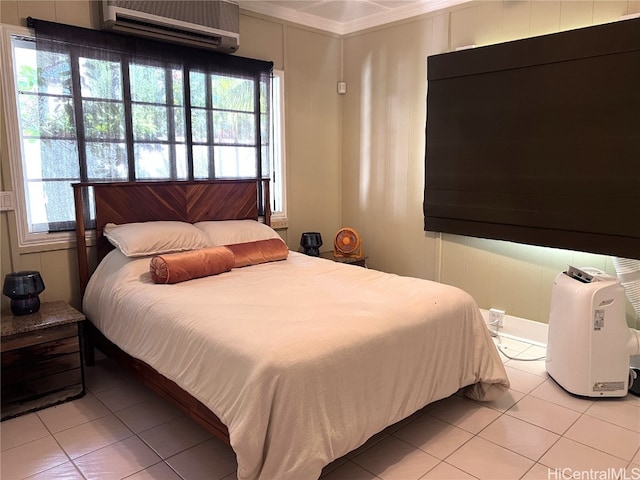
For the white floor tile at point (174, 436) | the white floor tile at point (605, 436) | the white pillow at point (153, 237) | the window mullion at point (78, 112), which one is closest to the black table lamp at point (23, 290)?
the white pillow at point (153, 237)

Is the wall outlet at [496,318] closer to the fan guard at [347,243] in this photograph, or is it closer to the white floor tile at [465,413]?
the white floor tile at [465,413]

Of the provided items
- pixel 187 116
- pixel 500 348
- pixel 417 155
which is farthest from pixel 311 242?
pixel 500 348

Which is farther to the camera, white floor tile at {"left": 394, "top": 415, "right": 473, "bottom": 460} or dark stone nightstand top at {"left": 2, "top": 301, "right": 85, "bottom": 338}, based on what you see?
dark stone nightstand top at {"left": 2, "top": 301, "right": 85, "bottom": 338}

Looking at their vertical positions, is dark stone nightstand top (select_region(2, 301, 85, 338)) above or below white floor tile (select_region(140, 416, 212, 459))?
above

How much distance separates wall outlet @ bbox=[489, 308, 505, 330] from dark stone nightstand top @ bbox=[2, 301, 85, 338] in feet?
9.52

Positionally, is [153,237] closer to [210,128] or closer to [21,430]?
[210,128]

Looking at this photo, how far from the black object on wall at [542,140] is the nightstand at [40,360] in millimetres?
2811

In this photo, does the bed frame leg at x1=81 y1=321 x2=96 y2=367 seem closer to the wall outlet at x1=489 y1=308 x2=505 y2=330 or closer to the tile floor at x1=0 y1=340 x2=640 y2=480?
the tile floor at x1=0 y1=340 x2=640 y2=480

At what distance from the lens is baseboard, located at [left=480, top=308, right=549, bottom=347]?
3.53m

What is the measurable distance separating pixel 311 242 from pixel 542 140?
6.72 feet

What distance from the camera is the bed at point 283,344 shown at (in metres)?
1.80

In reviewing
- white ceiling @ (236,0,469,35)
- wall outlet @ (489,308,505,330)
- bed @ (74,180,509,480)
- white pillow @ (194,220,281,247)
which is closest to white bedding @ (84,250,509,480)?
bed @ (74,180,509,480)

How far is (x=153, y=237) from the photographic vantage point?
10.2 feet

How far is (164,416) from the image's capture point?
2625 mm
